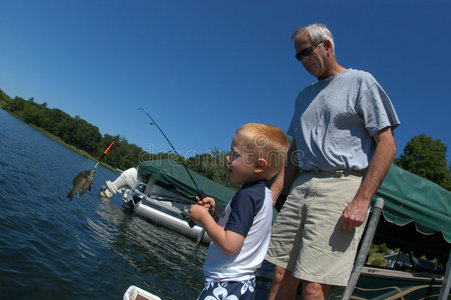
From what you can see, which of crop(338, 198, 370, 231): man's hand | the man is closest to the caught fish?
the man

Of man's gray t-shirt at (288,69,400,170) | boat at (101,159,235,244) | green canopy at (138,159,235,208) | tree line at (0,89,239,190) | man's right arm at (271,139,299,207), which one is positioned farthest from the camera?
tree line at (0,89,239,190)

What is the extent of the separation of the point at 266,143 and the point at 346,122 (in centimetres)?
68

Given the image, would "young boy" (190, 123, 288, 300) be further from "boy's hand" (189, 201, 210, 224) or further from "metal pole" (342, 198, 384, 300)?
"metal pole" (342, 198, 384, 300)

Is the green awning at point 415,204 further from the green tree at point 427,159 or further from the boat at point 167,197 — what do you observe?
the green tree at point 427,159

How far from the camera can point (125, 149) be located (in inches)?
4424

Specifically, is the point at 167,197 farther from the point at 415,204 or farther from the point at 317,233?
the point at 317,233

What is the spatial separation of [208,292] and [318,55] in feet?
5.93

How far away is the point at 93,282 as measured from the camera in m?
5.43

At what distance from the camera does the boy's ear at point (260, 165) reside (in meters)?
1.75

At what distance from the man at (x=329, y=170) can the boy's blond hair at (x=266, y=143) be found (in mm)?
397

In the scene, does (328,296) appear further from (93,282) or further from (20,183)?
(20,183)

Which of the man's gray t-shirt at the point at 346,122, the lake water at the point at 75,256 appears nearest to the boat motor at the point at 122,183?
the lake water at the point at 75,256

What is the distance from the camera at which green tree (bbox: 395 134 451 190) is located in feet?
92.0

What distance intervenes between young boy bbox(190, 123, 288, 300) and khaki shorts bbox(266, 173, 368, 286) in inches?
11.8
